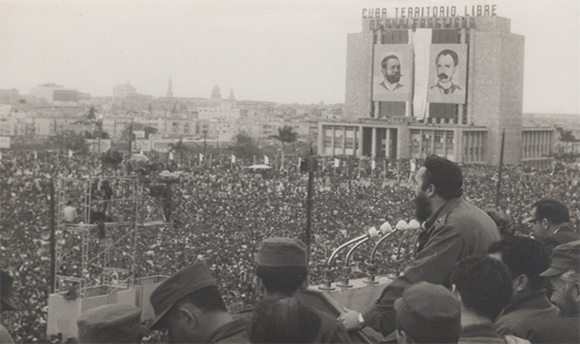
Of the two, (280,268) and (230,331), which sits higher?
(280,268)

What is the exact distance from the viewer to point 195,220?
3453cm

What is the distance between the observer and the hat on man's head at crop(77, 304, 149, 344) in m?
3.03

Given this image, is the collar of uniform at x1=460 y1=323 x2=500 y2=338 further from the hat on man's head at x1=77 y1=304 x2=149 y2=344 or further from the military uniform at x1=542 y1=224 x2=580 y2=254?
the military uniform at x1=542 y1=224 x2=580 y2=254

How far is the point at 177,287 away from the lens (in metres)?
3.30

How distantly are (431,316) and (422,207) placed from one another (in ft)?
5.28

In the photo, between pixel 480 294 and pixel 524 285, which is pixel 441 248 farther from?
pixel 524 285

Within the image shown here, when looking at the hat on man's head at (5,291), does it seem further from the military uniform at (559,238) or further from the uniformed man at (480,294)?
the military uniform at (559,238)

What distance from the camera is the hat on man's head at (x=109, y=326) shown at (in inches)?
119

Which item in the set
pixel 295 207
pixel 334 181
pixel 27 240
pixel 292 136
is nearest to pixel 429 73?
pixel 292 136

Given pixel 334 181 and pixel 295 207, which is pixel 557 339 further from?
pixel 334 181

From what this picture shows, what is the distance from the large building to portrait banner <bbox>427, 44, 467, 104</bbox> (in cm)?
10

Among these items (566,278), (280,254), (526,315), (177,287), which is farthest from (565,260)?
(177,287)

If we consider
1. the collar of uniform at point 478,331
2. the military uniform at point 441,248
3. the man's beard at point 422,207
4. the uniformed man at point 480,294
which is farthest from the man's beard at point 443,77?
the collar of uniform at point 478,331

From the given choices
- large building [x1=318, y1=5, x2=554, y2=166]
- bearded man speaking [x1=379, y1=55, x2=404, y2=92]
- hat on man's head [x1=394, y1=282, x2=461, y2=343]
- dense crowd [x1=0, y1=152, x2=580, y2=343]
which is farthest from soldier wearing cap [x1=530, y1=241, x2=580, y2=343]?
bearded man speaking [x1=379, y1=55, x2=404, y2=92]
